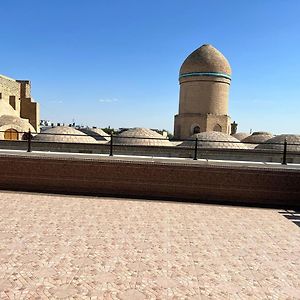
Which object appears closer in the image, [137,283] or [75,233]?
[137,283]

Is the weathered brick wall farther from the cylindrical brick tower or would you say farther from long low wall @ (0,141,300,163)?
long low wall @ (0,141,300,163)

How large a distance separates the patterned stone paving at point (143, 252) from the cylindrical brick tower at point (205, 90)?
1655 centimetres

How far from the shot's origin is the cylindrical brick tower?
75.6 feet

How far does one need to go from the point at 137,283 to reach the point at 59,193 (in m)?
5.00

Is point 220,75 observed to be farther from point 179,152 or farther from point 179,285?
point 179,285

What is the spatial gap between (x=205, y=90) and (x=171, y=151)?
42.4 feet

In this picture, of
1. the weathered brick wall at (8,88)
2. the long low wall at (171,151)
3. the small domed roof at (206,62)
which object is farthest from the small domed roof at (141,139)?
the weathered brick wall at (8,88)

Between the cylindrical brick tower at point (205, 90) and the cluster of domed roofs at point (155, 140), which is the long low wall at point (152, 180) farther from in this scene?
the cylindrical brick tower at point (205, 90)

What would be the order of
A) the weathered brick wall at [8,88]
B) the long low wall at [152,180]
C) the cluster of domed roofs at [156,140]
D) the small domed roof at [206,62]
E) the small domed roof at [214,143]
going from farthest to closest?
the weathered brick wall at [8,88], the small domed roof at [206,62], the small domed roof at [214,143], the cluster of domed roofs at [156,140], the long low wall at [152,180]

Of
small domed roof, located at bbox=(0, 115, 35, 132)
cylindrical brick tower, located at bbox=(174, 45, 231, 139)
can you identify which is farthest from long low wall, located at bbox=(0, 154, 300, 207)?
cylindrical brick tower, located at bbox=(174, 45, 231, 139)

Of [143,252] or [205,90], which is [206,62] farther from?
[143,252]

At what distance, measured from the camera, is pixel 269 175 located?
303 inches

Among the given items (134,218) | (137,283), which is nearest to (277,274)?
(137,283)

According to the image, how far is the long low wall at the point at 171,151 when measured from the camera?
10.6 meters
